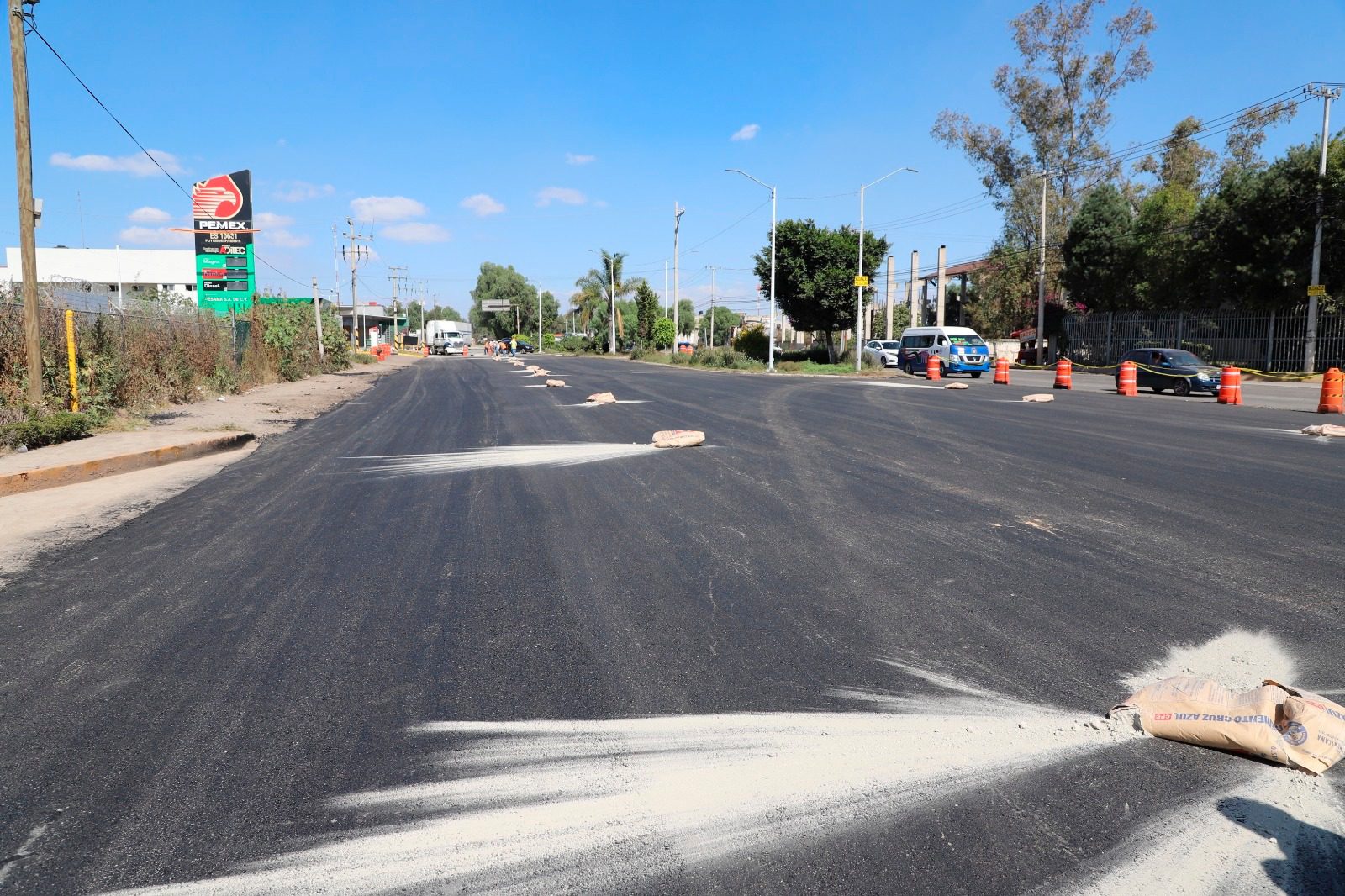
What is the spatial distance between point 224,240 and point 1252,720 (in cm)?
4211

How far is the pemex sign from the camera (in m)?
38.1

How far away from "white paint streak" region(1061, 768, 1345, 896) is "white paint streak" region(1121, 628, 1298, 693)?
0.93 m

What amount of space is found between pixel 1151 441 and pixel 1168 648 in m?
9.78

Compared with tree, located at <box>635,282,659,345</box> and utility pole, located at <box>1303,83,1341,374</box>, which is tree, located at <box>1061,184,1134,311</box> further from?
tree, located at <box>635,282,659,345</box>

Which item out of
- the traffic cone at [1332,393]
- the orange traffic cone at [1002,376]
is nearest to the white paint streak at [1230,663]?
the traffic cone at [1332,393]

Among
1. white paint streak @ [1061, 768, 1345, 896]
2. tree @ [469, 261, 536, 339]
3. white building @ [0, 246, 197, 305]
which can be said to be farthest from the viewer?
tree @ [469, 261, 536, 339]

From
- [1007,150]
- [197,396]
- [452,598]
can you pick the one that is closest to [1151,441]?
[452,598]

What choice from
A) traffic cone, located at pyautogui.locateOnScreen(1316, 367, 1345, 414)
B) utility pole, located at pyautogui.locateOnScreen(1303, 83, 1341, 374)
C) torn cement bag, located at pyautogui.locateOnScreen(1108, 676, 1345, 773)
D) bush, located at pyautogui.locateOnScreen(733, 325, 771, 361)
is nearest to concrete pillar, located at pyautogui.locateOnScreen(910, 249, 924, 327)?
bush, located at pyautogui.locateOnScreen(733, 325, 771, 361)

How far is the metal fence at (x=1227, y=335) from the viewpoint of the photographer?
114 ft

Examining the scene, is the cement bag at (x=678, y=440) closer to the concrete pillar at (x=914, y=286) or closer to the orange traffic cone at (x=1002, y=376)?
the orange traffic cone at (x=1002, y=376)

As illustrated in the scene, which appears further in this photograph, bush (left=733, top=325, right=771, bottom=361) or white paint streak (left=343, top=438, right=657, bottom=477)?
bush (left=733, top=325, right=771, bottom=361)

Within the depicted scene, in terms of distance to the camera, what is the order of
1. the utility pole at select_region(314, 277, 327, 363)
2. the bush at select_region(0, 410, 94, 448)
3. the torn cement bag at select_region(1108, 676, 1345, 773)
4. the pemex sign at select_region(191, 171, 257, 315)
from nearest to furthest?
the torn cement bag at select_region(1108, 676, 1345, 773) → the bush at select_region(0, 410, 94, 448) → the pemex sign at select_region(191, 171, 257, 315) → the utility pole at select_region(314, 277, 327, 363)

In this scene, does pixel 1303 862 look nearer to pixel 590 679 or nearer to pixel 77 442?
pixel 590 679

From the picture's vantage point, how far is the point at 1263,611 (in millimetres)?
5199
